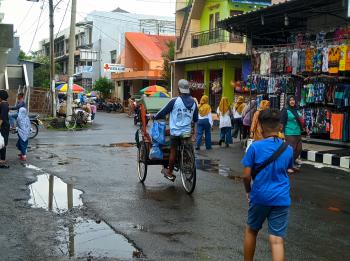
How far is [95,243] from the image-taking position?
5.49 metres

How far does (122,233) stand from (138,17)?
183 feet

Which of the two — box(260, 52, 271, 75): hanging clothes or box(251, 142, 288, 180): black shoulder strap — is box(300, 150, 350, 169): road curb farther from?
box(251, 142, 288, 180): black shoulder strap

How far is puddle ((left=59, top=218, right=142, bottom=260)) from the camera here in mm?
5121

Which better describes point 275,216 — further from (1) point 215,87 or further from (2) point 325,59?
(1) point 215,87

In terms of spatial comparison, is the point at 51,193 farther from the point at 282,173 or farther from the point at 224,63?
the point at 224,63

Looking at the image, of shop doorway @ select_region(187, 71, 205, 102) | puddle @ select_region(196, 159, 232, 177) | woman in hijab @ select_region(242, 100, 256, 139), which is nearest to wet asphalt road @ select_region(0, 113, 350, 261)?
puddle @ select_region(196, 159, 232, 177)

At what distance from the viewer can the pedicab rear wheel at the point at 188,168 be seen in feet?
26.6

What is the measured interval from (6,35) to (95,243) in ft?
70.6

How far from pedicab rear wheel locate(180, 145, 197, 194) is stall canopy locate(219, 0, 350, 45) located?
6883mm

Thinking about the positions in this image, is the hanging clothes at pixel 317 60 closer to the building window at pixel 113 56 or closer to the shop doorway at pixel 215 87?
the shop doorway at pixel 215 87

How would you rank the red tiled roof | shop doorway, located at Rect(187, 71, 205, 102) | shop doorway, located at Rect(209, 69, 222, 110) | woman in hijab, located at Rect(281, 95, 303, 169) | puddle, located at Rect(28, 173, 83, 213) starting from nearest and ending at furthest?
puddle, located at Rect(28, 173, 83, 213) → woman in hijab, located at Rect(281, 95, 303, 169) → shop doorway, located at Rect(209, 69, 222, 110) → shop doorway, located at Rect(187, 71, 205, 102) → the red tiled roof

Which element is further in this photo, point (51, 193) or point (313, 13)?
point (313, 13)

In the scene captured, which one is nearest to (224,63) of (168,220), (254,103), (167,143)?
(254,103)

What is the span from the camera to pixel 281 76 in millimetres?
Answer: 15312
